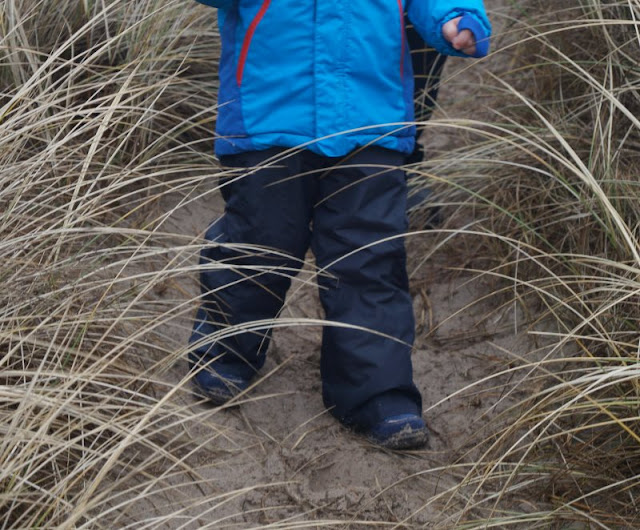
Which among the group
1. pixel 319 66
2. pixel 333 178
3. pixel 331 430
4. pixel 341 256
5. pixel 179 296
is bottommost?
pixel 331 430

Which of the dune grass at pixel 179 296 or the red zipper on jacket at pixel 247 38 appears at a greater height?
the red zipper on jacket at pixel 247 38

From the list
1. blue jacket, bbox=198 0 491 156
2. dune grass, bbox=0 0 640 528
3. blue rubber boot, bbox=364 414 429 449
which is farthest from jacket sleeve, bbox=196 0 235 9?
blue rubber boot, bbox=364 414 429 449

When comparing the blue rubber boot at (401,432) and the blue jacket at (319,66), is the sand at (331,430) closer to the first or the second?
the blue rubber boot at (401,432)

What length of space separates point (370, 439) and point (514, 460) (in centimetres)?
39

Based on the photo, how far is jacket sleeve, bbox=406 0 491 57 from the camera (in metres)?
2.38

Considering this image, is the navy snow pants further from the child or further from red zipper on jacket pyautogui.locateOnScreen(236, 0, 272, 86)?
red zipper on jacket pyautogui.locateOnScreen(236, 0, 272, 86)

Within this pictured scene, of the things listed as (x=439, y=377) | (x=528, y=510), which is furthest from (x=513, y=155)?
(x=528, y=510)

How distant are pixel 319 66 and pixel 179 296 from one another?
96 cm

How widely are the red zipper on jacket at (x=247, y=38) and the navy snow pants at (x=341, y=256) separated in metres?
0.20

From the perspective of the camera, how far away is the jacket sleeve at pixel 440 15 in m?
2.38

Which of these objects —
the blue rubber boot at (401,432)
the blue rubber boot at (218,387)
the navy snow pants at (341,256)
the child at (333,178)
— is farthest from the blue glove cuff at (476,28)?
the blue rubber boot at (218,387)

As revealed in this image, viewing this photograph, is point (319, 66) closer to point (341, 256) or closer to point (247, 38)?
point (247, 38)

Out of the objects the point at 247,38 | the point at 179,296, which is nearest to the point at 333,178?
the point at 247,38

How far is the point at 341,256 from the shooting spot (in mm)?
2559
